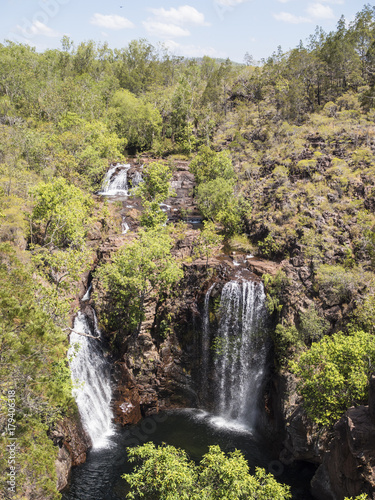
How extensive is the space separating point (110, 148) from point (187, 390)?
42113 mm

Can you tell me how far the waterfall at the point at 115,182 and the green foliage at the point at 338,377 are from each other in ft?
151

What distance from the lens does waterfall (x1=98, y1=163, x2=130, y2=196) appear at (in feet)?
206

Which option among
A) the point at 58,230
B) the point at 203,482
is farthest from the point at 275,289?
the point at 58,230

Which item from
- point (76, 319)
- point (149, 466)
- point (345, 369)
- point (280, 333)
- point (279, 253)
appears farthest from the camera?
point (279, 253)

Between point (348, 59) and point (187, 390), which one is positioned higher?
point (348, 59)

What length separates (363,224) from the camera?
3712 centimetres

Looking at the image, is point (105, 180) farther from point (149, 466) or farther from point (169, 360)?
point (149, 466)

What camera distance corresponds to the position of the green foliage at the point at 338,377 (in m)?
22.0

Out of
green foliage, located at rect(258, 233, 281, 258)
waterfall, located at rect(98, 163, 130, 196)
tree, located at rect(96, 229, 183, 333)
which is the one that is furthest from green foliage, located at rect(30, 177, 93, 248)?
waterfall, located at rect(98, 163, 130, 196)

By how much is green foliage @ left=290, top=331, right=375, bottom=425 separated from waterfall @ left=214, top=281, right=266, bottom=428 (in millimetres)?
9699

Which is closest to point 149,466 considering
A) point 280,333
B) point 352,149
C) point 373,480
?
point 373,480

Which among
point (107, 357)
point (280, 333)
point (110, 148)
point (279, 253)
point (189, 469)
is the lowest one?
point (189, 469)

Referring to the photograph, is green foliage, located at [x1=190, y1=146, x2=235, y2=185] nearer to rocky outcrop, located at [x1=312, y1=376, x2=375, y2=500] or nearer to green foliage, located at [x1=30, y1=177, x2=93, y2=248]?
green foliage, located at [x1=30, y1=177, x2=93, y2=248]

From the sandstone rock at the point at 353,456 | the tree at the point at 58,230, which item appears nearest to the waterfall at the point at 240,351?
the sandstone rock at the point at 353,456
